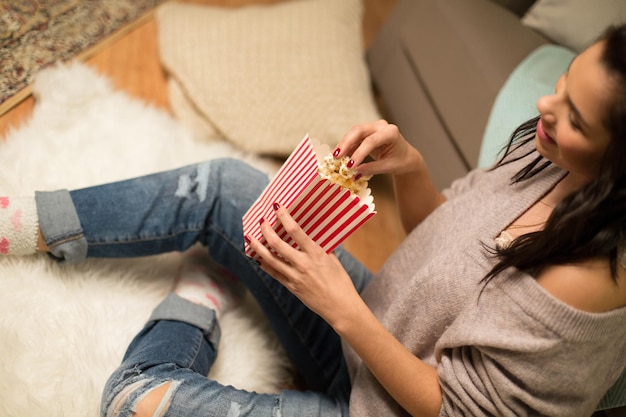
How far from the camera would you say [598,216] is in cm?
60

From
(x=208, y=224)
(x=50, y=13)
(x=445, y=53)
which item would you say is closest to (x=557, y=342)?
(x=208, y=224)

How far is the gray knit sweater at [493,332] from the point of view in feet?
1.99

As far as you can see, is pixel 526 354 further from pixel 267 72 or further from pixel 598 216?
pixel 267 72

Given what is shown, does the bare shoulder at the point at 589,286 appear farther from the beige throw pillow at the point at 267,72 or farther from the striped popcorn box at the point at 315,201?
the beige throw pillow at the point at 267,72

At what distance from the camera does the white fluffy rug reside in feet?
2.83

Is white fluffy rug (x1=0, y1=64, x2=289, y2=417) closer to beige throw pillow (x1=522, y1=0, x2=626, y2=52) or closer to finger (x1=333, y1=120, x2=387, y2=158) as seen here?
finger (x1=333, y1=120, x2=387, y2=158)

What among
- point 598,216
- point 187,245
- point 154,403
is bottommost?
point 154,403

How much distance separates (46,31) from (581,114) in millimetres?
1312

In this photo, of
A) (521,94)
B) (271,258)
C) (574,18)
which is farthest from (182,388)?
(574,18)

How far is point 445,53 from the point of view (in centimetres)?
140

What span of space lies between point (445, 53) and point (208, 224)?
0.87 metres

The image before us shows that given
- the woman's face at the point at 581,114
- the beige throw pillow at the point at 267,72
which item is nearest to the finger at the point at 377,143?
the woman's face at the point at 581,114

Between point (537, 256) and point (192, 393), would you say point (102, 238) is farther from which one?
point (537, 256)

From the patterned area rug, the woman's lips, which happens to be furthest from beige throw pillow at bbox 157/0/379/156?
the woman's lips
